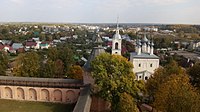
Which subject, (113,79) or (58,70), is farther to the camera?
(58,70)

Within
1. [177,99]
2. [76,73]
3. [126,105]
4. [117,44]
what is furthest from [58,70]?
[177,99]

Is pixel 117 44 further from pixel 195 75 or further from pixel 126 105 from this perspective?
pixel 126 105

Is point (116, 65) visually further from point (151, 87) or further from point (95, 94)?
point (151, 87)

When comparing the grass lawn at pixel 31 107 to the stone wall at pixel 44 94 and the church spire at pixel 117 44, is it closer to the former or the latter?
the stone wall at pixel 44 94

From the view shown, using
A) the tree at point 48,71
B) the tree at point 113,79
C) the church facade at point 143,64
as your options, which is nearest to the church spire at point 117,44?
the church facade at point 143,64

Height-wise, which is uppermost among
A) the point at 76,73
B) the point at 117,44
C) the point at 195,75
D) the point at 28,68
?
the point at 117,44

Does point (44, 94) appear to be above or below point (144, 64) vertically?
below

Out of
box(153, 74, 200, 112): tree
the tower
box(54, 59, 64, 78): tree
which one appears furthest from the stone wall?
the tower
